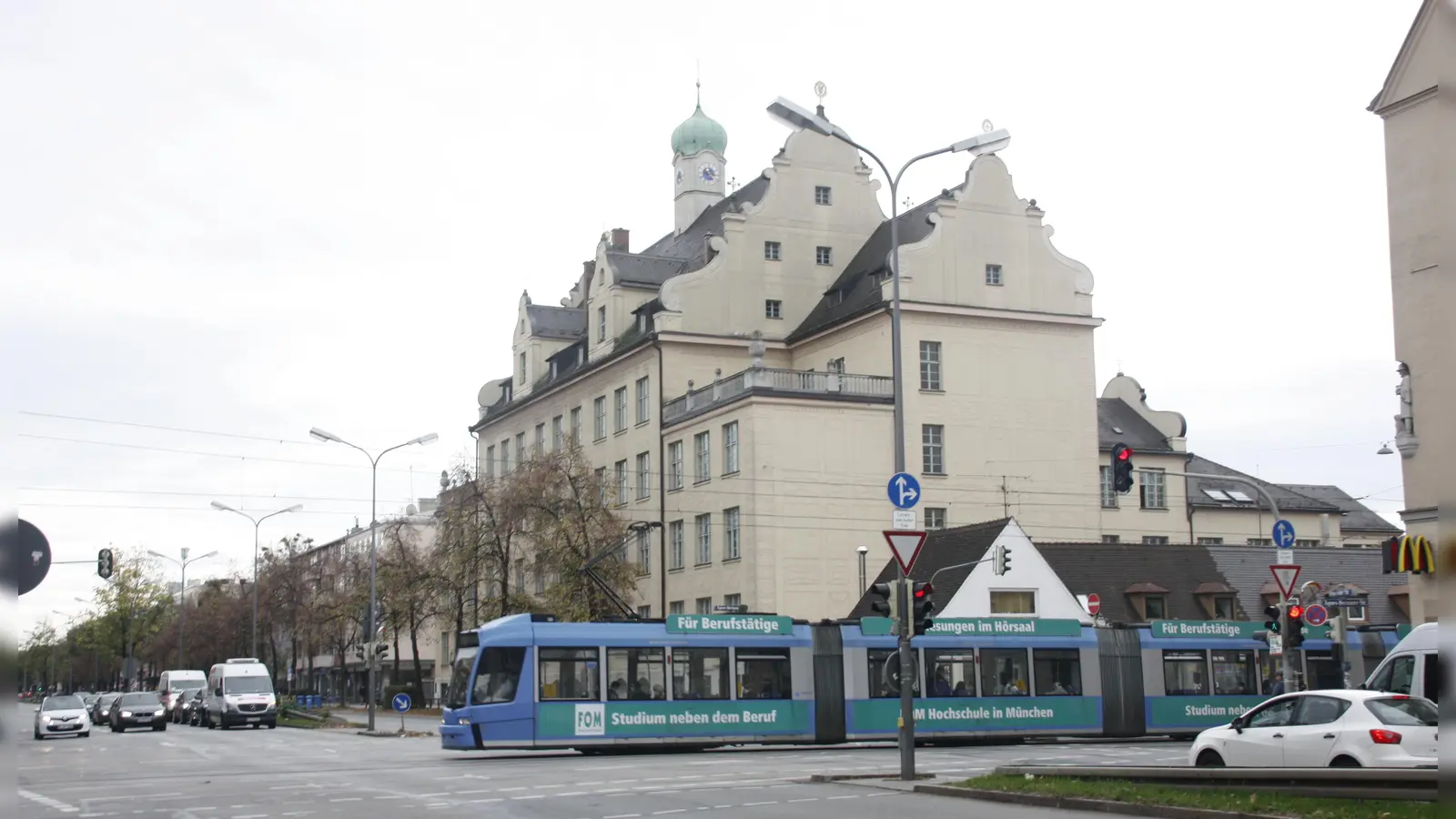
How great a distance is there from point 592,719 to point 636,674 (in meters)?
1.43

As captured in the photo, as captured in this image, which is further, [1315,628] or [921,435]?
[921,435]

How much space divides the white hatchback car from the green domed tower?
228 ft

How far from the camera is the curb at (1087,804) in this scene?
1527cm

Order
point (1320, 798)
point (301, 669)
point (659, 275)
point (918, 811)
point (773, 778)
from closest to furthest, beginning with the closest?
point (1320, 798)
point (918, 811)
point (773, 778)
point (659, 275)
point (301, 669)

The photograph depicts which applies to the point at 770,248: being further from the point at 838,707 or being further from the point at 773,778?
the point at 773,778

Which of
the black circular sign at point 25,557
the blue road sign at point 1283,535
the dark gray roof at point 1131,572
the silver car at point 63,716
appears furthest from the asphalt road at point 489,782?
the dark gray roof at point 1131,572

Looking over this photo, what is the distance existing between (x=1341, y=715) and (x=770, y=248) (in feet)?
167

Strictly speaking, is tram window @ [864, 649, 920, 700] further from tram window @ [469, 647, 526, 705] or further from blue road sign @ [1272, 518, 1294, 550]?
blue road sign @ [1272, 518, 1294, 550]

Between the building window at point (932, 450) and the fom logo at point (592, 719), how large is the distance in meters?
29.1

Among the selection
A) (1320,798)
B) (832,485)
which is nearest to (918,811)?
(1320,798)

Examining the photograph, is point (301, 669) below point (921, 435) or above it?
below

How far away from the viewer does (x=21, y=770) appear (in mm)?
7426

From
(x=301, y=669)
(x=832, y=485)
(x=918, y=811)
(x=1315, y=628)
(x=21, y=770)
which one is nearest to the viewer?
(x=21, y=770)

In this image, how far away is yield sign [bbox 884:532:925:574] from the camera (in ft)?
A: 75.6
